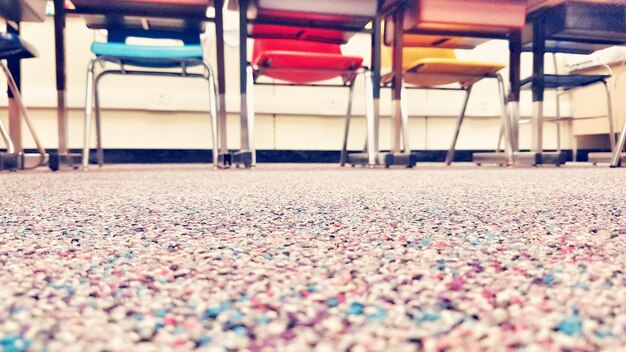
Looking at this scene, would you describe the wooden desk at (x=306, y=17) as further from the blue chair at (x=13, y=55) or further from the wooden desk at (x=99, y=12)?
the blue chair at (x=13, y=55)

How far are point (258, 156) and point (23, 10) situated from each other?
1645mm

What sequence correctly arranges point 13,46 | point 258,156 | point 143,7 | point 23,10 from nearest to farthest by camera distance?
point 13,46
point 23,10
point 143,7
point 258,156

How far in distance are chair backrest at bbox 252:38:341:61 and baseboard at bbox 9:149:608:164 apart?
3.03 feet

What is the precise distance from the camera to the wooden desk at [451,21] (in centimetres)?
172

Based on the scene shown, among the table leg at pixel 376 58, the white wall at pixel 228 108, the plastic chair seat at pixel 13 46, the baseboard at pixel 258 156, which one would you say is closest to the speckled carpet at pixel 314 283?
the plastic chair seat at pixel 13 46

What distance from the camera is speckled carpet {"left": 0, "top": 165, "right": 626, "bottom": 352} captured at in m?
0.15

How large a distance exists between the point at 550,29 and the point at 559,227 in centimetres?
189

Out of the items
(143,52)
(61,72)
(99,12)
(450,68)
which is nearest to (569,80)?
(450,68)

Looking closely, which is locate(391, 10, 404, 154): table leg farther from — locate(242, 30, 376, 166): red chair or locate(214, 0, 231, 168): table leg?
locate(214, 0, 231, 168): table leg

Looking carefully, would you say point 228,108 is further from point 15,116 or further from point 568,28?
point 568,28

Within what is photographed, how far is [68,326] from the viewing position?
159mm

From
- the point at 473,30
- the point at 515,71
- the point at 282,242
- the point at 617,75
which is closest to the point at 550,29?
the point at 515,71

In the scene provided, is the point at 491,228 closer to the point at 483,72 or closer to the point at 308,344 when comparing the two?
the point at 308,344

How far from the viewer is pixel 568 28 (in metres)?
1.90
